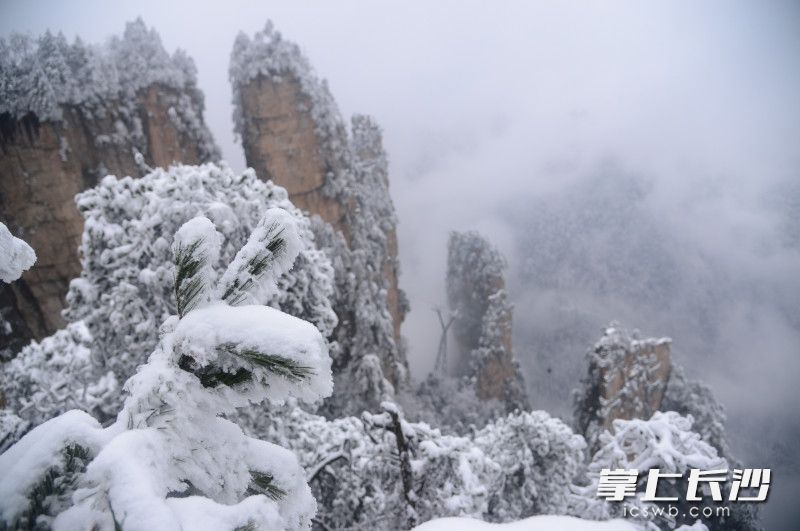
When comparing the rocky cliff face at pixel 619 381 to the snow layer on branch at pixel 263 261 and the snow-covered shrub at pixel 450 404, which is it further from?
the snow layer on branch at pixel 263 261

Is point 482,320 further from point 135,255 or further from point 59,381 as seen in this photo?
point 135,255

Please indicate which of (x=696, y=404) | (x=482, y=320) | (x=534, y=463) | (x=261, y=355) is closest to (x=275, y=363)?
(x=261, y=355)

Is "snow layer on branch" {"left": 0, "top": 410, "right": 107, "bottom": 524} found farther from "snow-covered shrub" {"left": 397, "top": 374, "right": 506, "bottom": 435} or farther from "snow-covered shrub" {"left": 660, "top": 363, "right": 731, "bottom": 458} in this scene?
A: "snow-covered shrub" {"left": 660, "top": 363, "right": 731, "bottom": 458}

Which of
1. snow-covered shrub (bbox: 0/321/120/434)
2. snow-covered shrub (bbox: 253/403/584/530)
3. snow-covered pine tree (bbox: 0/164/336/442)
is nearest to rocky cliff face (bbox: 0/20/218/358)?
snow-covered shrub (bbox: 0/321/120/434)

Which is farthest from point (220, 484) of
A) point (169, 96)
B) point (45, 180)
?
point (169, 96)

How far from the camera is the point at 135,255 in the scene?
550 centimetres

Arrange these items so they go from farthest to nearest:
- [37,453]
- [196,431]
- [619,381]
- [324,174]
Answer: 1. [324,174]
2. [619,381]
3. [196,431]
4. [37,453]

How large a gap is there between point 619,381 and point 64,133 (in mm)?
19487

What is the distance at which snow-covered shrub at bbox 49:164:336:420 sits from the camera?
547 centimetres

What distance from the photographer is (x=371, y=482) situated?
6.69m

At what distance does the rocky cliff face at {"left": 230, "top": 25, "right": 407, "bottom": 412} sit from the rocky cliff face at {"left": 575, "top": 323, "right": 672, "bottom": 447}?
698 cm

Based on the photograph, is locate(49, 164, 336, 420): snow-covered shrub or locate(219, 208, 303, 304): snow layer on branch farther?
locate(49, 164, 336, 420): snow-covered shrub

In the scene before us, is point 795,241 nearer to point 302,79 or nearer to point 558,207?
point 558,207

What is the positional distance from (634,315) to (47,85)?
44.0m
